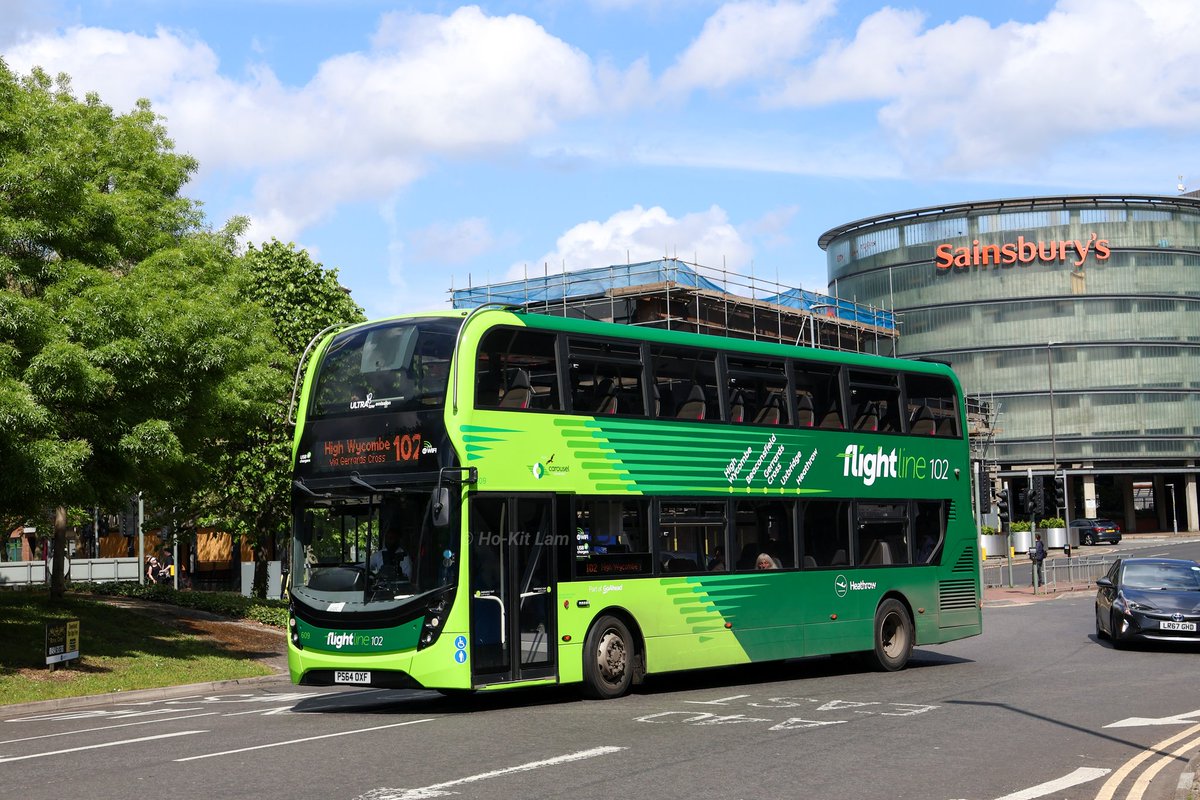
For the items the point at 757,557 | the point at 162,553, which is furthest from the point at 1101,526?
the point at 757,557

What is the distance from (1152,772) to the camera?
10.3m

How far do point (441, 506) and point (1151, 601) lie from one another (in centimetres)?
1409

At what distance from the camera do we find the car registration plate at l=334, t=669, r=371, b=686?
571 inches

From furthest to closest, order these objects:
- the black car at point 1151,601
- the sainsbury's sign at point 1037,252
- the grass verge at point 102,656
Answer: the sainsbury's sign at point 1037,252
the black car at point 1151,601
the grass verge at point 102,656

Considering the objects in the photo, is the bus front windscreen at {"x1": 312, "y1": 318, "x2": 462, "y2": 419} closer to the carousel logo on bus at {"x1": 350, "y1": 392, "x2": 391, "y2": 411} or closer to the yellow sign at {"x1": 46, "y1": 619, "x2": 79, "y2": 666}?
the carousel logo on bus at {"x1": 350, "y1": 392, "x2": 391, "y2": 411}

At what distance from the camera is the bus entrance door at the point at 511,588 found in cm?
1461

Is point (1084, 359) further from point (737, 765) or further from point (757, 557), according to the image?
point (737, 765)

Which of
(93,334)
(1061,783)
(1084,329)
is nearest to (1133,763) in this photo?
(1061,783)

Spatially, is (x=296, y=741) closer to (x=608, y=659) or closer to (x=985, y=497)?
(x=608, y=659)

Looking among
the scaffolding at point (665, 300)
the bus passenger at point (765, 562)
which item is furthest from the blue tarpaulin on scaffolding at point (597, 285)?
the bus passenger at point (765, 562)

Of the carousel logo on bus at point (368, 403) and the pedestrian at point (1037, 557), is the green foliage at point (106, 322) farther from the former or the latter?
the pedestrian at point (1037, 557)

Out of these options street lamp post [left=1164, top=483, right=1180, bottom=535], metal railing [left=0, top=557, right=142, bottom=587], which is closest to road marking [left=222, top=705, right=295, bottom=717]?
metal railing [left=0, top=557, right=142, bottom=587]

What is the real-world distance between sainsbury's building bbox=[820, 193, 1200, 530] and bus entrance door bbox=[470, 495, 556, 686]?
314ft

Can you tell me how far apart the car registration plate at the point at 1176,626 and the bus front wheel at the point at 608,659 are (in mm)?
10445
